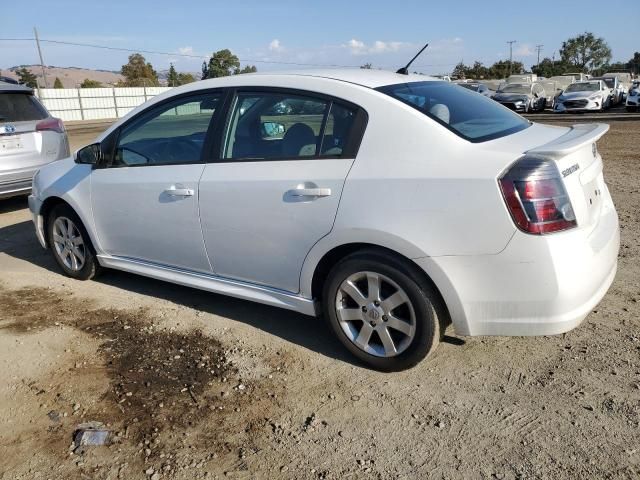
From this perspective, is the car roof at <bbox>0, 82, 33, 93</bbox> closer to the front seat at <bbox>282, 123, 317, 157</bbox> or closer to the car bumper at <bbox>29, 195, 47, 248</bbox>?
the car bumper at <bbox>29, 195, 47, 248</bbox>

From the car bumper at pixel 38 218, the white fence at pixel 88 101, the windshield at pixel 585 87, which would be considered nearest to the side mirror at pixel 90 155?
the car bumper at pixel 38 218

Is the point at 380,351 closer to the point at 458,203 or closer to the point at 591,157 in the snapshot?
the point at 458,203

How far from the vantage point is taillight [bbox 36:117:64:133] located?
778 cm

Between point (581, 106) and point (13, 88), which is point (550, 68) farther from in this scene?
point (13, 88)

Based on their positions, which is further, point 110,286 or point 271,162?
point 110,286

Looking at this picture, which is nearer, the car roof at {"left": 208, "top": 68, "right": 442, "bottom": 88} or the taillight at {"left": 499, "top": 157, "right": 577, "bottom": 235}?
the taillight at {"left": 499, "top": 157, "right": 577, "bottom": 235}

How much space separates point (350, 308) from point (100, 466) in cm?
155

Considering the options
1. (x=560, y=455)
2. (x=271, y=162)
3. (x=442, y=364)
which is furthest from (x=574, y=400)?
(x=271, y=162)

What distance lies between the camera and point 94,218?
4.68 metres

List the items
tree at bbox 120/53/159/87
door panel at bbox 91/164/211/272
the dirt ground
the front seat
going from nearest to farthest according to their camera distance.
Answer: the dirt ground → the front seat → door panel at bbox 91/164/211/272 → tree at bbox 120/53/159/87

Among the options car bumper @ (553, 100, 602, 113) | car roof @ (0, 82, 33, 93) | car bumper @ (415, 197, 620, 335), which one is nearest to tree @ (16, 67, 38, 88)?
car bumper @ (553, 100, 602, 113)

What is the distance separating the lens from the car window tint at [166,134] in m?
4.08

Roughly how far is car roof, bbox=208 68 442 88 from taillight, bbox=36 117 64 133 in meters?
4.96

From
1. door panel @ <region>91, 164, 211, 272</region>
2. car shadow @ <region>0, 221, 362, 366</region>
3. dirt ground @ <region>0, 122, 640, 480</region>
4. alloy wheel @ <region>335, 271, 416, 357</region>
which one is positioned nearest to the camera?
dirt ground @ <region>0, 122, 640, 480</region>
